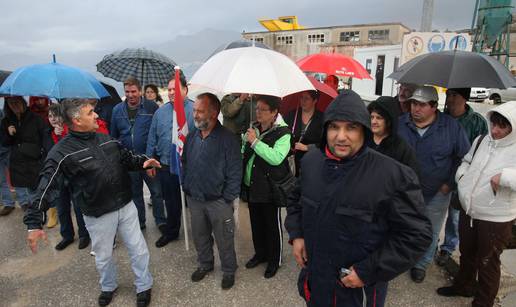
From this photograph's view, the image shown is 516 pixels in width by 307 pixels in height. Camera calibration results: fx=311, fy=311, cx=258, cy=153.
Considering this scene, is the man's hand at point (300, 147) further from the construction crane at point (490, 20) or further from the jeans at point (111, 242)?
the construction crane at point (490, 20)

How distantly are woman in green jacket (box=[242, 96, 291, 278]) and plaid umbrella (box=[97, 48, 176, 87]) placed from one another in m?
2.15

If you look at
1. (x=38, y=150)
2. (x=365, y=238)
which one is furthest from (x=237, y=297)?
(x=38, y=150)

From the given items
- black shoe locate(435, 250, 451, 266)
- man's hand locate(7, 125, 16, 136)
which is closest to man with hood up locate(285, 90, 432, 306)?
black shoe locate(435, 250, 451, 266)

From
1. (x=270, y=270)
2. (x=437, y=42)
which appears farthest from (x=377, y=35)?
(x=270, y=270)

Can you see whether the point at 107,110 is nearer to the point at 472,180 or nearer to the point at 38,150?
the point at 38,150

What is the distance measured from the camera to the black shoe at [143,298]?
2.96m

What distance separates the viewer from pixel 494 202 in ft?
8.16

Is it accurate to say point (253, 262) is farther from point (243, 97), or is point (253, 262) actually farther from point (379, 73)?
point (379, 73)

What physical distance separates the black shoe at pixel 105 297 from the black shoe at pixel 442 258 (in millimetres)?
3570

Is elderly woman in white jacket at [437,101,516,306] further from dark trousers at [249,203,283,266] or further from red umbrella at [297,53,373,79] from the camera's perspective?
red umbrella at [297,53,373,79]

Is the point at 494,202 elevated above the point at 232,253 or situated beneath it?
elevated above

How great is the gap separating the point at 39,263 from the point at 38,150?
1520 millimetres

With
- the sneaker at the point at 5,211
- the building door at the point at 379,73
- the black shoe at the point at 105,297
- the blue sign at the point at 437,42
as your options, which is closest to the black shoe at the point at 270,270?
the black shoe at the point at 105,297

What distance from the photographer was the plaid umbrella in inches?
173
